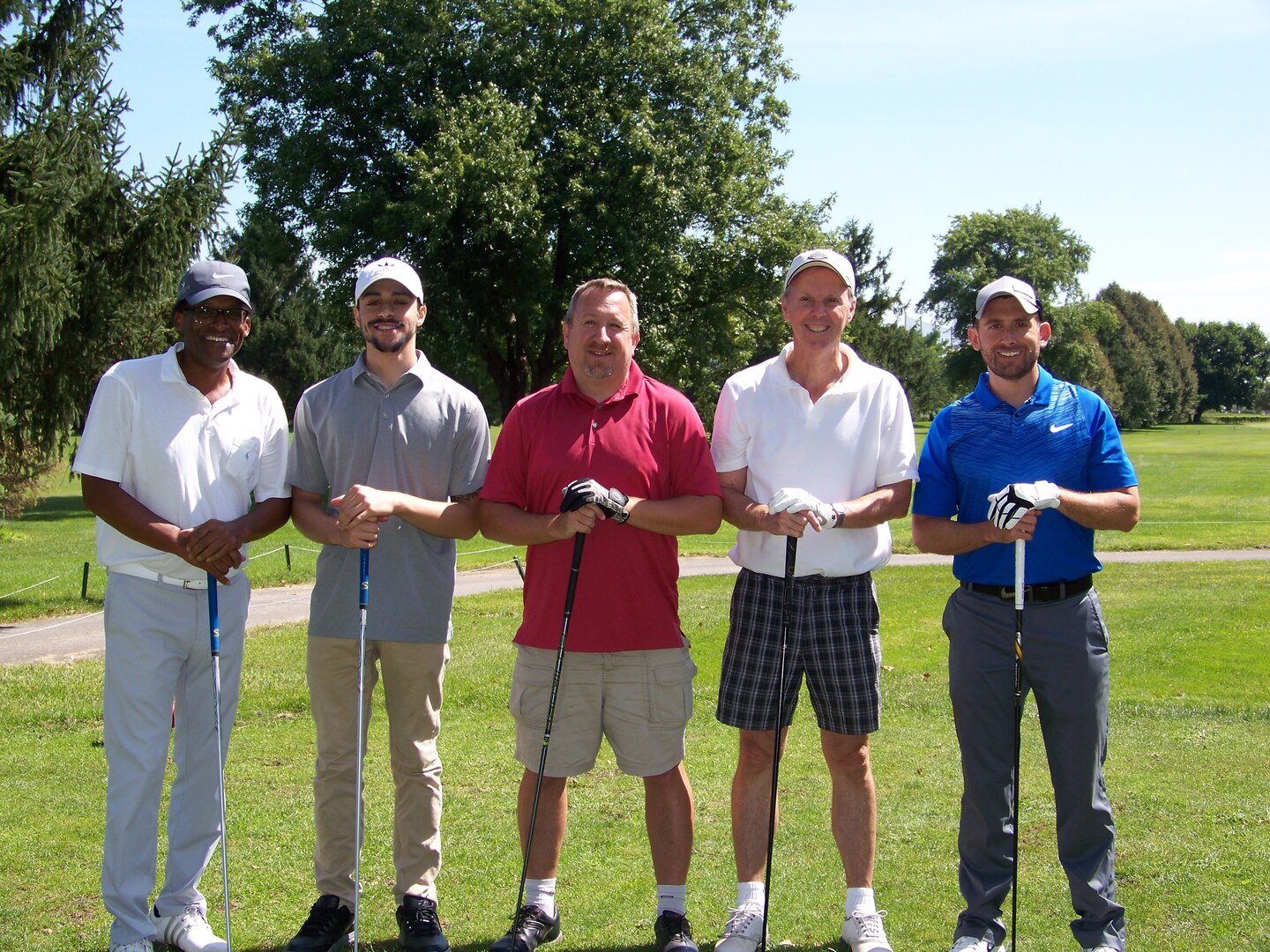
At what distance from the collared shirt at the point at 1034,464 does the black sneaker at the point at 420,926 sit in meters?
2.43

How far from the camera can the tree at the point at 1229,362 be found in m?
124

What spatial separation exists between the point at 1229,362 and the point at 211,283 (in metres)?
137

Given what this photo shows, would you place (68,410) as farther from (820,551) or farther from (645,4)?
(645,4)

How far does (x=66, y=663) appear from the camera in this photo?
1112 cm

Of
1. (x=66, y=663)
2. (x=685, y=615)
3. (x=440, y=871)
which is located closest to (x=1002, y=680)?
(x=440, y=871)

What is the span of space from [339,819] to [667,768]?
133 cm

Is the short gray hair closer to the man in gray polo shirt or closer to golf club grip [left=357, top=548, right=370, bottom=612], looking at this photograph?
the man in gray polo shirt

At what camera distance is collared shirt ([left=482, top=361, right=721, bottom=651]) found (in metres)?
4.43

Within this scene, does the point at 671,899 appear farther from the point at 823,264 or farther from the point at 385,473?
the point at 823,264

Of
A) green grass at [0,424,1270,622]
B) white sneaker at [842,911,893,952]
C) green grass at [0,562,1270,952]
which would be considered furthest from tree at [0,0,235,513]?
white sneaker at [842,911,893,952]

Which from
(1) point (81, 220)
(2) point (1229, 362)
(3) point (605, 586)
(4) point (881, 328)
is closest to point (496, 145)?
(1) point (81, 220)

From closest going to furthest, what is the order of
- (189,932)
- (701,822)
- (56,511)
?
1. (189,932)
2. (701,822)
3. (56,511)

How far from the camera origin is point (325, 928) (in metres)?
4.45

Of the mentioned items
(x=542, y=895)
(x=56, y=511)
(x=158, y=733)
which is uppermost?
(x=158, y=733)
